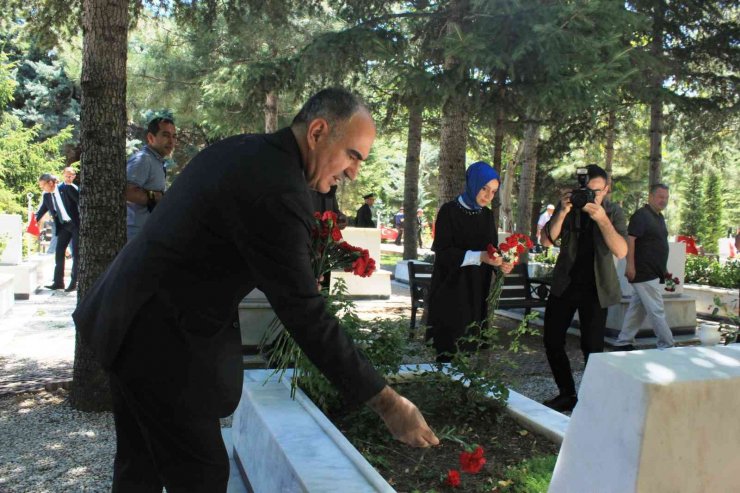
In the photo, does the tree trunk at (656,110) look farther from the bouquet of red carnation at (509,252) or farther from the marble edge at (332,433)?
the marble edge at (332,433)

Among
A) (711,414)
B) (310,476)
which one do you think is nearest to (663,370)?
(711,414)

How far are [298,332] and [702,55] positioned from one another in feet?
45.1

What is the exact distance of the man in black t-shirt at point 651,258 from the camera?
25.2 feet

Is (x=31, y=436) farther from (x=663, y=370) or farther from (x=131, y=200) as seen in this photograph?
(x=663, y=370)

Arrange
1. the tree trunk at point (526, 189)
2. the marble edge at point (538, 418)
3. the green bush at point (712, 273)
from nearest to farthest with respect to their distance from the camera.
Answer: the marble edge at point (538, 418)
the green bush at point (712, 273)
the tree trunk at point (526, 189)

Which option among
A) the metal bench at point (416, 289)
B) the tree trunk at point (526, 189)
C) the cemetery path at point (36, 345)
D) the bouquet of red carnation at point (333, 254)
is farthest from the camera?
the tree trunk at point (526, 189)

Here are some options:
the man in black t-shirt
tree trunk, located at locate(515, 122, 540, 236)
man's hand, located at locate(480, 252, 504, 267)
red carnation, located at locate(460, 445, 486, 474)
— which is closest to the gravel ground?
red carnation, located at locate(460, 445, 486, 474)

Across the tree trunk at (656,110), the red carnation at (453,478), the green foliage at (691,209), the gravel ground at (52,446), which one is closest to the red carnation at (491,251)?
the red carnation at (453,478)

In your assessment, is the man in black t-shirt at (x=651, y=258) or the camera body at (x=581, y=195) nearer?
the camera body at (x=581, y=195)

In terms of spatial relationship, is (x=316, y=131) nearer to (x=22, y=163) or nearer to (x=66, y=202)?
(x=66, y=202)

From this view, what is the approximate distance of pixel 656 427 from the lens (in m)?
1.70

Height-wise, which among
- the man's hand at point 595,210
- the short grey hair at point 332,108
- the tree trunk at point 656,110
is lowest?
the man's hand at point 595,210

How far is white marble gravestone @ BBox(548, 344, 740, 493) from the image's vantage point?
171 centimetres

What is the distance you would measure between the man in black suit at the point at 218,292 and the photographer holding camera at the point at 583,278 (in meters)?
3.57
